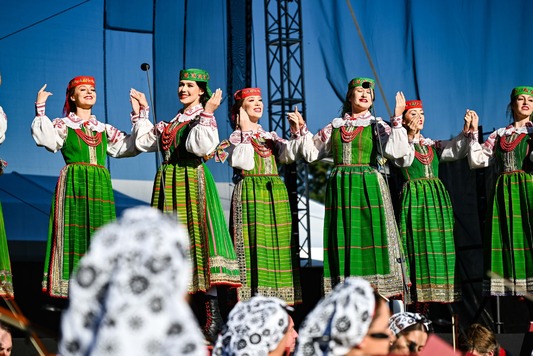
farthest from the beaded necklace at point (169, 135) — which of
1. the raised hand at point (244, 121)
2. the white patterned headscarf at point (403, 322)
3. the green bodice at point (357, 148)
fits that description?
the white patterned headscarf at point (403, 322)

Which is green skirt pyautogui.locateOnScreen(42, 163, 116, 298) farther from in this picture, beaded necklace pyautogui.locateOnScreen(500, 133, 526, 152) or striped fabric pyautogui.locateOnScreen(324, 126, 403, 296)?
beaded necklace pyautogui.locateOnScreen(500, 133, 526, 152)

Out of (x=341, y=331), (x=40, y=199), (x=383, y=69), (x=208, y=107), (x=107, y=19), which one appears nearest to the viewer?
(x=341, y=331)

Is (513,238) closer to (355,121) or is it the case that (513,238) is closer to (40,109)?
(355,121)

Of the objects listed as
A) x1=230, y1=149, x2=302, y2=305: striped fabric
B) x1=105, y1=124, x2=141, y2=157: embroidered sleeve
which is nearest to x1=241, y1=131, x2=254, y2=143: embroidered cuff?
x1=230, y1=149, x2=302, y2=305: striped fabric

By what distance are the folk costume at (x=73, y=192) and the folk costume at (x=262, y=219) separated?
723 mm

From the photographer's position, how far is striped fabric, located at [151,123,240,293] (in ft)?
16.9

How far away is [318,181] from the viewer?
23734 millimetres

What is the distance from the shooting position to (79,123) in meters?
5.36

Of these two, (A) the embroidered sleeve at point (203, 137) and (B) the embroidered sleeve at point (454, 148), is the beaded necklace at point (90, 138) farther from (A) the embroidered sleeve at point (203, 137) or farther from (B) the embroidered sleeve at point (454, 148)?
(B) the embroidered sleeve at point (454, 148)

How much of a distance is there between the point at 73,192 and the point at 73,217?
0.13m

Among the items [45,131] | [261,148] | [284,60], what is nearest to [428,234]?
[261,148]

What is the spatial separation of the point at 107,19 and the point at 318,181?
17.4 meters

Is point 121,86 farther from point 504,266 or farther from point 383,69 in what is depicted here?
point 504,266

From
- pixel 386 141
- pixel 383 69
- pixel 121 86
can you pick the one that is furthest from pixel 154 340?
pixel 383 69
